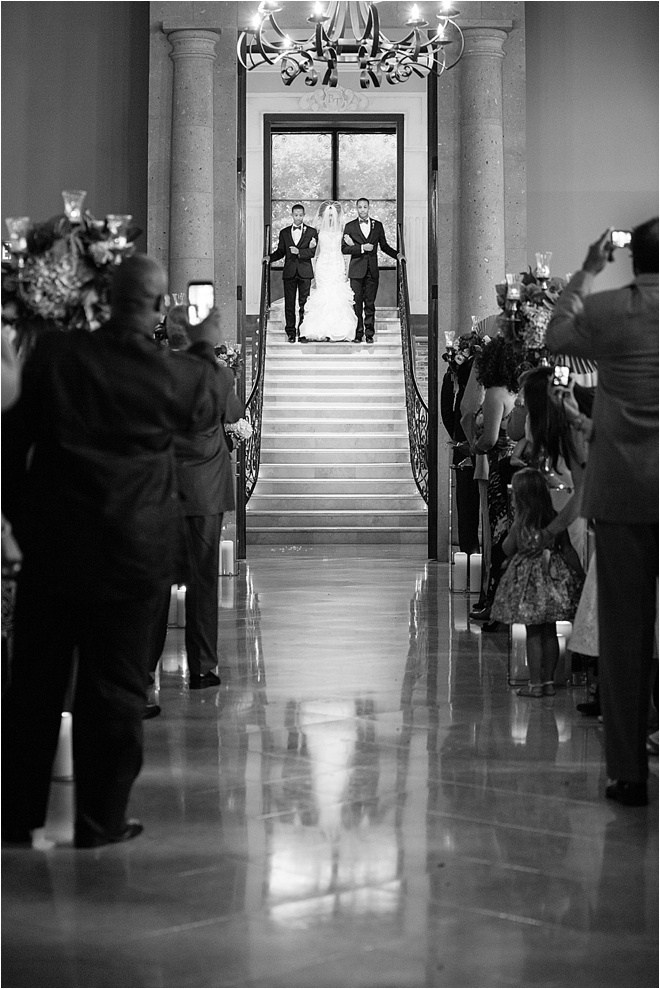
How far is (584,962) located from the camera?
Result: 10.7 ft

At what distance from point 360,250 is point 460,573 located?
35.4 feet

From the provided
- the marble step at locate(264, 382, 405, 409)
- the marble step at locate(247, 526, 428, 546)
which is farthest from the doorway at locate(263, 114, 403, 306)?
the marble step at locate(247, 526, 428, 546)

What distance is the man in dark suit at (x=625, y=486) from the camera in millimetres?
4574

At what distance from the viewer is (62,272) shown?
184 inches

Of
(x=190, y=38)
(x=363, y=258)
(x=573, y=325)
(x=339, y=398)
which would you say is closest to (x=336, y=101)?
(x=363, y=258)

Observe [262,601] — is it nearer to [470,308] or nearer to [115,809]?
[470,308]

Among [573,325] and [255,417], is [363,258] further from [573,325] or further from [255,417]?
[573,325]

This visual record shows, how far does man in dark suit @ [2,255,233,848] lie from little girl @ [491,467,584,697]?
2637 mm

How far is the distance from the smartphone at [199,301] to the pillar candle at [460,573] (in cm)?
610

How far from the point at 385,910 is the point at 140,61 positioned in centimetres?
1182

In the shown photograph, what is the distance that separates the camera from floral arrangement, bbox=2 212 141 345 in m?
4.69

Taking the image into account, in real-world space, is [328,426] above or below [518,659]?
above

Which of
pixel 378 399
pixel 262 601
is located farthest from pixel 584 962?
pixel 378 399

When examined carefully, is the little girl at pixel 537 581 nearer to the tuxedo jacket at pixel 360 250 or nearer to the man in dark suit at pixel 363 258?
the man in dark suit at pixel 363 258
